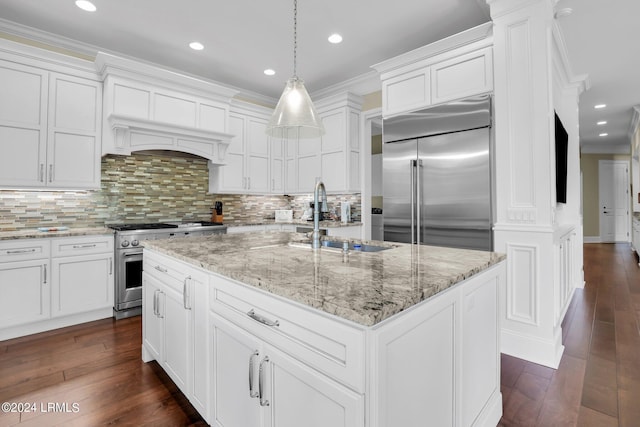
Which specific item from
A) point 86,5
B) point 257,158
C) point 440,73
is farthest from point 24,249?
point 440,73

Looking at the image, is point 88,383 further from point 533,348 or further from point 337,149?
point 337,149

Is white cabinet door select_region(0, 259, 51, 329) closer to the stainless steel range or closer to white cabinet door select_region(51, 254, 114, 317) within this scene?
white cabinet door select_region(51, 254, 114, 317)

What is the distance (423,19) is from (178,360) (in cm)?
341

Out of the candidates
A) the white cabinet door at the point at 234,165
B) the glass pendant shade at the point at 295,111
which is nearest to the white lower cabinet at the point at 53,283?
the white cabinet door at the point at 234,165

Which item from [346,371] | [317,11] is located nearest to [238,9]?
[317,11]

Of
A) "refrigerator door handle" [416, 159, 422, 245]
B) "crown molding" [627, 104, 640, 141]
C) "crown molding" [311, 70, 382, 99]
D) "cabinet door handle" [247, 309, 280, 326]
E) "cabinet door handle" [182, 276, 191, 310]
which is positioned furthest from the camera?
"crown molding" [627, 104, 640, 141]

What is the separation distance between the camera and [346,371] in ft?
3.01

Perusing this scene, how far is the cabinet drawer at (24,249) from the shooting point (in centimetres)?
279

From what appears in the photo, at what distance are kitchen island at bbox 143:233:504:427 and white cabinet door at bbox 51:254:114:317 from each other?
1.73 metres

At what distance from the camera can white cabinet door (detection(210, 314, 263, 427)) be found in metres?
1.26

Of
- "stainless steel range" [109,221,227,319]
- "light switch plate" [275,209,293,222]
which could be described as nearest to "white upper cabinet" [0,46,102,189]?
"stainless steel range" [109,221,227,319]

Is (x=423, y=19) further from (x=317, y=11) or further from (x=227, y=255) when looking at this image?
(x=227, y=255)

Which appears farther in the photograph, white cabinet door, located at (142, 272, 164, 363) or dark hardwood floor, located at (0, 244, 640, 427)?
white cabinet door, located at (142, 272, 164, 363)

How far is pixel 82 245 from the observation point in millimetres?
3168
